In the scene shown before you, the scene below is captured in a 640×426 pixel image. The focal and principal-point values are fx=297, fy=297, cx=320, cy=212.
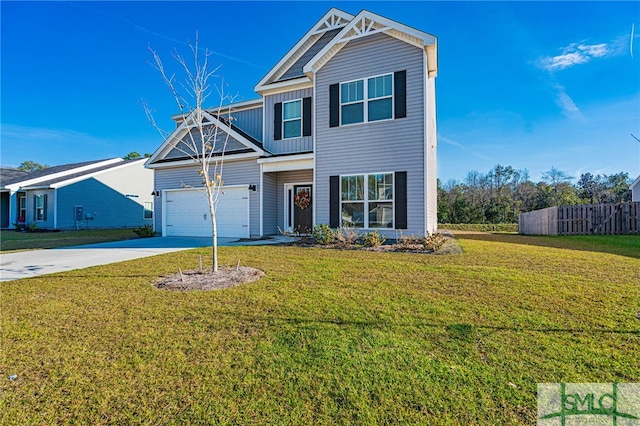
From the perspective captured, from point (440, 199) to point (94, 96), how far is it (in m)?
30.3

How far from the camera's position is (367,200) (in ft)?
35.1

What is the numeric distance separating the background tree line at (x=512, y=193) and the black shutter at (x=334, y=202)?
818 inches

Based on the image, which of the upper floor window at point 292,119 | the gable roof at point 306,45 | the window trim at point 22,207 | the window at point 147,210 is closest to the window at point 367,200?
the upper floor window at point 292,119

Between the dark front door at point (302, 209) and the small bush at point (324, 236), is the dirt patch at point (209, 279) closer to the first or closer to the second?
the small bush at point (324, 236)

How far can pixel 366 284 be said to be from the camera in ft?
16.8

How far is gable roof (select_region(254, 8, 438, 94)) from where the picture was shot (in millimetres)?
10000

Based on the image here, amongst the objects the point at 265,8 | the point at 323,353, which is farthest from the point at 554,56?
the point at 323,353

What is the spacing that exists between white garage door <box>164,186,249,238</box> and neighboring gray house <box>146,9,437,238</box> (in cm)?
5

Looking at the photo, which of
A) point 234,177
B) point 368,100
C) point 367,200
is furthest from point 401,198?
point 234,177

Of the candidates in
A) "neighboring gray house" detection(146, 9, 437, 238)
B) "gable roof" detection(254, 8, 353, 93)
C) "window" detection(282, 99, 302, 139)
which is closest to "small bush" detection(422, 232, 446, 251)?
"neighboring gray house" detection(146, 9, 437, 238)

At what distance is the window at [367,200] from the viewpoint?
34.1 ft

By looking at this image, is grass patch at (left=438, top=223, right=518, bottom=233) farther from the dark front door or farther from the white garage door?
the white garage door

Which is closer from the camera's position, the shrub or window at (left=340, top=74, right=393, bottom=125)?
the shrub

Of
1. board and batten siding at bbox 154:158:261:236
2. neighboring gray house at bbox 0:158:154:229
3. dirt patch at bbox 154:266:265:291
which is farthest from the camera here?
neighboring gray house at bbox 0:158:154:229
